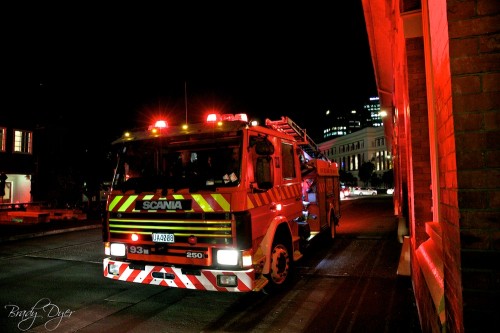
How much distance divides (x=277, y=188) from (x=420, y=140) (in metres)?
2.39

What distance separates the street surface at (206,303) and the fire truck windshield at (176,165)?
178 centimetres

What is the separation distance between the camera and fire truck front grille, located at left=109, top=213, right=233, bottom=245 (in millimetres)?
4691

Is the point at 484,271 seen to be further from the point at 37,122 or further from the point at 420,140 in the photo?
the point at 37,122

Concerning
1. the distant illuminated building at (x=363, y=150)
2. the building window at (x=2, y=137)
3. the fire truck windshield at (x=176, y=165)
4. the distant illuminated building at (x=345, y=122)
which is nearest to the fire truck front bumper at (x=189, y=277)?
the fire truck windshield at (x=176, y=165)

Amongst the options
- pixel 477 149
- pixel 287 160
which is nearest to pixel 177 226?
pixel 287 160

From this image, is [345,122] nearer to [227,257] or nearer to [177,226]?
[177,226]

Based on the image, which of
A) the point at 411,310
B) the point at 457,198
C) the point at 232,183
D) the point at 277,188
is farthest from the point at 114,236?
the point at 457,198

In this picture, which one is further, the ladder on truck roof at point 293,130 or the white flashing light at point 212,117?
the ladder on truck roof at point 293,130

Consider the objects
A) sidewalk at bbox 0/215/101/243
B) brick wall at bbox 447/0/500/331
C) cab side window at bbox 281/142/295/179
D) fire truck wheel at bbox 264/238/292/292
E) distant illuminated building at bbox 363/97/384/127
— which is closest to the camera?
brick wall at bbox 447/0/500/331

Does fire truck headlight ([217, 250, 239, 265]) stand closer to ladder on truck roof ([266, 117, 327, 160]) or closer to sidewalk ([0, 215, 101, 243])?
ladder on truck roof ([266, 117, 327, 160])

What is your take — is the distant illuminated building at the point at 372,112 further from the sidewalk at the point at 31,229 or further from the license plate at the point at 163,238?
the license plate at the point at 163,238

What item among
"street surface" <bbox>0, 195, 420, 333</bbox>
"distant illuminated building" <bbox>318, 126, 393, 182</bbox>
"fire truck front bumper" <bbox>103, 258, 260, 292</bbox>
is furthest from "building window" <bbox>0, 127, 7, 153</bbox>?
"distant illuminated building" <bbox>318, 126, 393, 182</bbox>

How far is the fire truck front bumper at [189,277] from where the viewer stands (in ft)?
15.0

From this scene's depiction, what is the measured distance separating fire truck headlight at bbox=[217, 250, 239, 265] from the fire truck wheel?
42.8 inches
